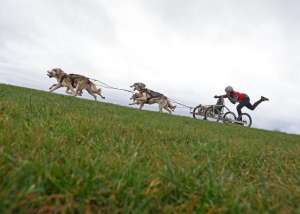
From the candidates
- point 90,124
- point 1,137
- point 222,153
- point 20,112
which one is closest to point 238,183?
point 222,153

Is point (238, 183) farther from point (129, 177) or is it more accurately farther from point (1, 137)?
point (1, 137)

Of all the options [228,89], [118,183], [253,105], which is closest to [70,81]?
[228,89]

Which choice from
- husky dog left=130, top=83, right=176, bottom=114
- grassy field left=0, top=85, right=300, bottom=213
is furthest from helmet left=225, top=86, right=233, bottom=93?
grassy field left=0, top=85, right=300, bottom=213

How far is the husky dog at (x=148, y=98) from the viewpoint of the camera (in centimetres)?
1972

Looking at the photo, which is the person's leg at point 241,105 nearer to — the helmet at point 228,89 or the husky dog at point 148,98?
the helmet at point 228,89

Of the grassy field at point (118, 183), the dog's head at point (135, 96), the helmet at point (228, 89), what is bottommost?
the grassy field at point (118, 183)

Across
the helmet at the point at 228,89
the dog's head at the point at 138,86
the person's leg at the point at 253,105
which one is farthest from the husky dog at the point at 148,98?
the person's leg at the point at 253,105

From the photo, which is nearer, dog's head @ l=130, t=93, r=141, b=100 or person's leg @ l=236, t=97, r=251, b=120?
person's leg @ l=236, t=97, r=251, b=120

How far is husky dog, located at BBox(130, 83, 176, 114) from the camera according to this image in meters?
19.7

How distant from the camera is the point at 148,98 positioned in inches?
789

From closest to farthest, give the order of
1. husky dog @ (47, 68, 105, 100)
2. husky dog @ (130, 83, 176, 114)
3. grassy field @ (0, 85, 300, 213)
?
1. grassy field @ (0, 85, 300, 213)
2. husky dog @ (47, 68, 105, 100)
3. husky dog @ (130, 83, 176, 114)

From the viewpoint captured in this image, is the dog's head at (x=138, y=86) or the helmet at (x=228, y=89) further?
the dog's head at (x=138, y=86)

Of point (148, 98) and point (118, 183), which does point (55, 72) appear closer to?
point (148, 98)

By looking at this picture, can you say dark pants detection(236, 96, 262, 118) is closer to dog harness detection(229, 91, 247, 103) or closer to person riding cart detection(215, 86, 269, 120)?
person riding cart detection(215, 86, 269, 120)
